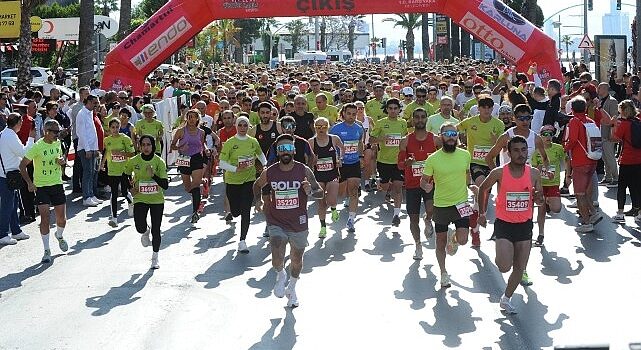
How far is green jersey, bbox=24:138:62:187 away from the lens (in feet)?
40.8

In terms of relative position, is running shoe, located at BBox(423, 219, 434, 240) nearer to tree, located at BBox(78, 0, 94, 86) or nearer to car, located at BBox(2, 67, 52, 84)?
tree, located at BBox(78, 0, 94, 86)

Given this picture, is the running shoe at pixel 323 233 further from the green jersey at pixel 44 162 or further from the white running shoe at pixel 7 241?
the white running shoe at pixel 7 241

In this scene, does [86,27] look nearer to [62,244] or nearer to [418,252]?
[62,244]

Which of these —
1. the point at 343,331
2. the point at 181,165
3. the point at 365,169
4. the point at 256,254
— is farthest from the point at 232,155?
the point at 365,169

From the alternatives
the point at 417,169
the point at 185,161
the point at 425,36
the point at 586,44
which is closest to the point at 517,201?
the point at 417,169

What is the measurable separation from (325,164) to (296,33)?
110 m

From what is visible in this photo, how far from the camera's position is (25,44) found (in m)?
27.4

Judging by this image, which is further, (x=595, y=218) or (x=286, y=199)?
(x=595, y=218)

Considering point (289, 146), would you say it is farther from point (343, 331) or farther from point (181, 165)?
point (181, 165)

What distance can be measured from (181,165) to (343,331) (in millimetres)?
6589

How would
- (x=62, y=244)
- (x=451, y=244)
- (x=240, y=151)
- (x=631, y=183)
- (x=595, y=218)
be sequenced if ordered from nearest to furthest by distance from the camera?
(x=451, y=244), (x=240, y=151), (x=62, y=244), (x=595, y=218), (x=631, y=183)

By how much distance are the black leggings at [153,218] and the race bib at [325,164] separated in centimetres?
228

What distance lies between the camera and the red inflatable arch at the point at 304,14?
839 inches

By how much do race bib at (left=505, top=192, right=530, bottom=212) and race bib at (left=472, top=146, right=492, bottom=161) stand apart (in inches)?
141
